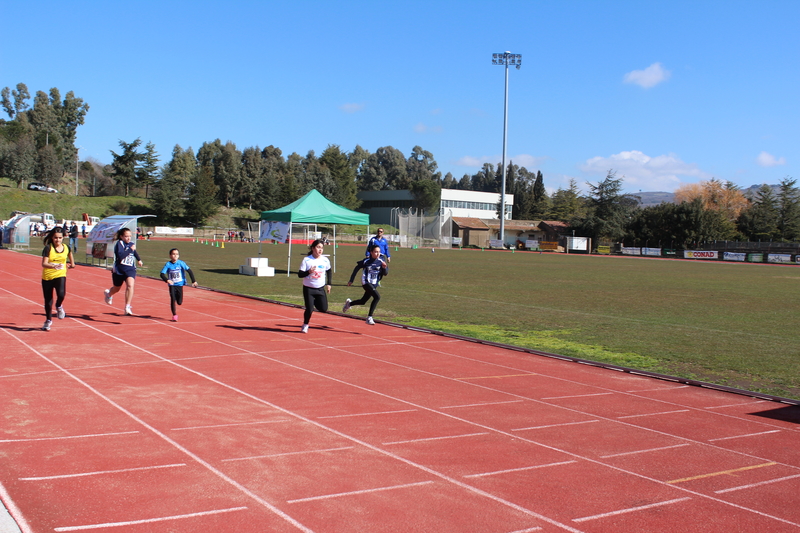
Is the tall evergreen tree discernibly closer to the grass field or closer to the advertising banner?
the grass field

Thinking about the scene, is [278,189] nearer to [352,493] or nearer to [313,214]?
[313,214]

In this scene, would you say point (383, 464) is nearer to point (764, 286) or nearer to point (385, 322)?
point (385, 322)

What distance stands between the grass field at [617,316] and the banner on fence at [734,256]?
142ft

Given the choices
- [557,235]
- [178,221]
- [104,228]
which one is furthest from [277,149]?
[104,228]

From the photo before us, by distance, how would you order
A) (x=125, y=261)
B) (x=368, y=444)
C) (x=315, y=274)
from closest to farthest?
(x=368, y=444)
(x=315, y=274)
(x=125, y=261)

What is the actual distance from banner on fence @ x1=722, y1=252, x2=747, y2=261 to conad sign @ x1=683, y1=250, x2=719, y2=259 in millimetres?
1065

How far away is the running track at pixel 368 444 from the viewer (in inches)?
173

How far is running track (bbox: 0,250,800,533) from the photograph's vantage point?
14.4 ft

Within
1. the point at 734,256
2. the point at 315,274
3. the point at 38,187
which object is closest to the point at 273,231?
the point at 315,274

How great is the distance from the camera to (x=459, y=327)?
13617 mm

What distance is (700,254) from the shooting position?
235 feet

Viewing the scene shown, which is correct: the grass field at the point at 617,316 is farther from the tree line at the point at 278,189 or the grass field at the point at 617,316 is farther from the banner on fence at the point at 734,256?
the tree line at the point at 278,189

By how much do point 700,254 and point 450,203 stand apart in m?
49.0

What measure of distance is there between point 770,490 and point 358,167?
15340cm
